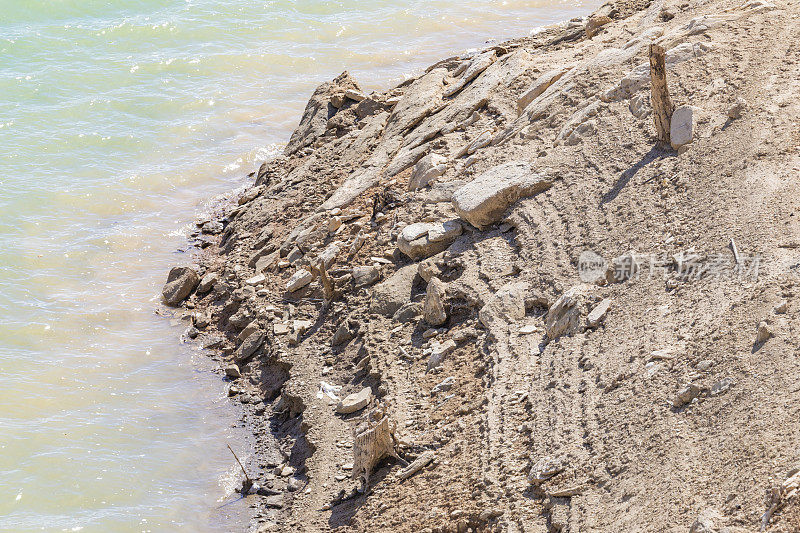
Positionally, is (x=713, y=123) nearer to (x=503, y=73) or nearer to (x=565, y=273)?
(x=565, y=273)

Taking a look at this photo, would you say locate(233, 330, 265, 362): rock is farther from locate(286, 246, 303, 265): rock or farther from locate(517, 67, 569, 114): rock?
locate(517, 67, 569, 114): rock

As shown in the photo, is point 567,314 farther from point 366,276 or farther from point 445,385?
point 366,276

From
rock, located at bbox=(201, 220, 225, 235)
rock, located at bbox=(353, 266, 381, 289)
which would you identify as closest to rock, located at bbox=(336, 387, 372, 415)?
rock, located at bbox=(353, 266, 381, 289)

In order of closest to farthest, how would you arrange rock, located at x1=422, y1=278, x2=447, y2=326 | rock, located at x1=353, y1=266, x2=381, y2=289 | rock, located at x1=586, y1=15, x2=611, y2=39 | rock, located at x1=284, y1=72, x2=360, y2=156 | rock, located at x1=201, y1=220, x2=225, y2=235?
rock, located at x1=422, y1=278, x2=447, y2=326
rock, located at x1=353, y1=266, x2=381, y2=289
rock, located at x1=586, y1=15, x2=611, y2=39
rock, located at x1=201, y1=220, x2=225, y2=235
rock, located at x1=284, y1=72, x2=360, y2=156

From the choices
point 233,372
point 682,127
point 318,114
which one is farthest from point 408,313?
point 318,114

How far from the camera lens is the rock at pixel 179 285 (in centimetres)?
934

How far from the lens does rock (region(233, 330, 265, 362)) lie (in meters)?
8.09

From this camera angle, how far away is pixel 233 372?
8.01 metres

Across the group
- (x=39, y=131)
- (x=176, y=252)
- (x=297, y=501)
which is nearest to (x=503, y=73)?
(x=176, y=252)

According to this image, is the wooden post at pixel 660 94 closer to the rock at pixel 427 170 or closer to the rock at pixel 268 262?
the rock at pixel 427 170

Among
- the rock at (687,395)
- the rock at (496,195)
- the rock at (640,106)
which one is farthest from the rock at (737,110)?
the rock at (687,395)

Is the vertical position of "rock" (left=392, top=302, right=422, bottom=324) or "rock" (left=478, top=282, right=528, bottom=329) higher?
"rock" (left=478, top=282, right=528, bottom=329)

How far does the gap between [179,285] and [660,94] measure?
5.31 meters

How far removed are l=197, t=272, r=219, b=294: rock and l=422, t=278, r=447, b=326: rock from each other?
10.7 feet
